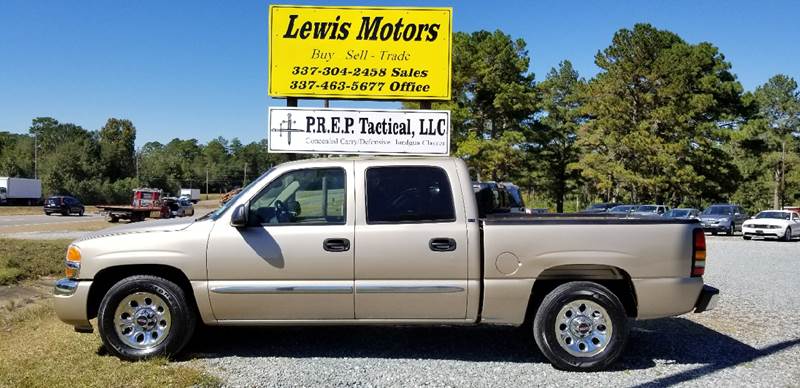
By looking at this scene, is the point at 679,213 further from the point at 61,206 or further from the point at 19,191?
the point at 19,191

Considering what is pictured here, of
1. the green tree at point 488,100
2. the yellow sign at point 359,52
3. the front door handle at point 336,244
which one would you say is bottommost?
the front door handle at point 336,244

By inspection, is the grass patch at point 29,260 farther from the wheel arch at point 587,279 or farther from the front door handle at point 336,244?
the wheel arch at point 587,279

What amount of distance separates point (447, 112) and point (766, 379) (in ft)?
16.6

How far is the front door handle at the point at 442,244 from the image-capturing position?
Answer: 5.15 m

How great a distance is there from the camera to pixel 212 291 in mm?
5199

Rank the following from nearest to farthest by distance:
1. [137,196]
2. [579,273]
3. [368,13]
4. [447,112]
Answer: [579,273], [447,112], [368,13], [137,196]

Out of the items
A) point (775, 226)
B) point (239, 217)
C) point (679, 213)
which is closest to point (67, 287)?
point (239, 217)

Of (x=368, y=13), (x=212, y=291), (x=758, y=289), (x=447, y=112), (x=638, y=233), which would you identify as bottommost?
(x=758, y=289)

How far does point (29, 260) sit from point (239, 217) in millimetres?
10698

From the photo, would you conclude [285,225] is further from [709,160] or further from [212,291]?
[709,160]

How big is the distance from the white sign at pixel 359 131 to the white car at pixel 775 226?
22.6 metres

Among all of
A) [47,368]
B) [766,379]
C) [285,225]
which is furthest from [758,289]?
[47,368]

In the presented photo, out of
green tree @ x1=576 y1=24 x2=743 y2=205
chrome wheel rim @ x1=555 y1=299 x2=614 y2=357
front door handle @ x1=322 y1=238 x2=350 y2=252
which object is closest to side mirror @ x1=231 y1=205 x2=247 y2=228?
front door handle @ x1=322 y1=238 x2=350 y2=252

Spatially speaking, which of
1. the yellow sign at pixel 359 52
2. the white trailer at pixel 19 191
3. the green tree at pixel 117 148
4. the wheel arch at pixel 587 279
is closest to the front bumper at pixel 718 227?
the yellow sign at pixel 359 52
